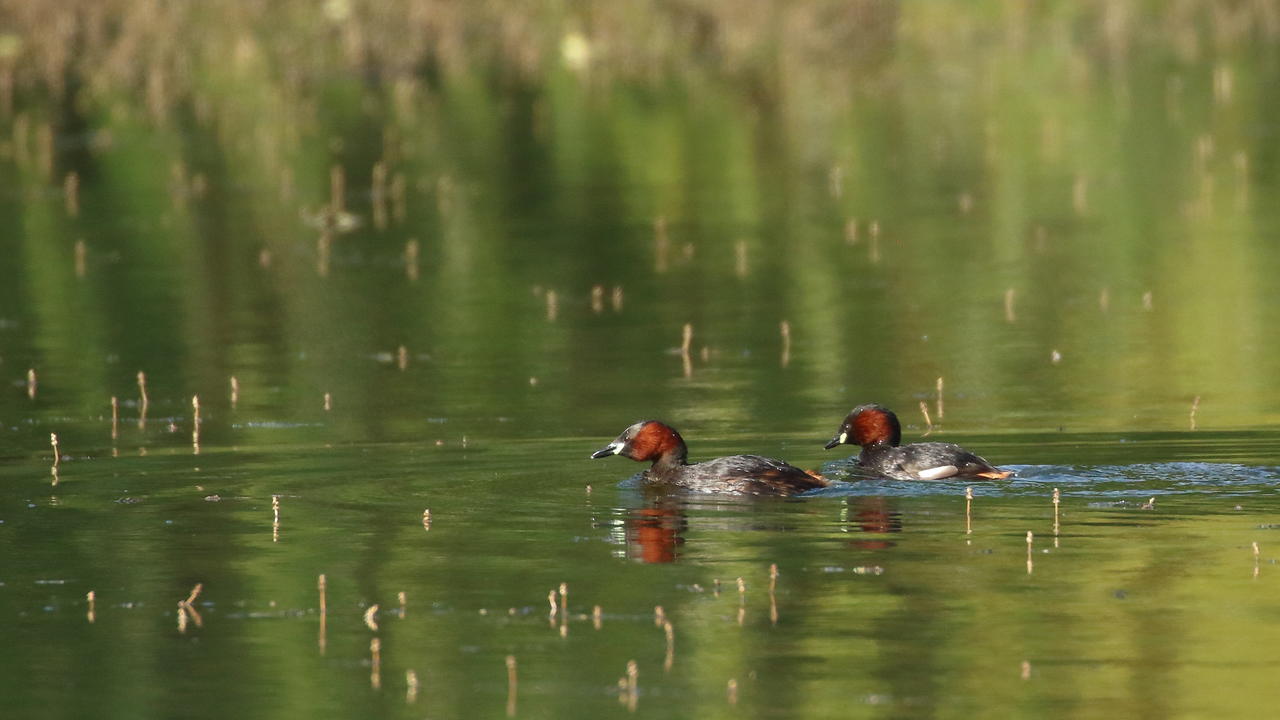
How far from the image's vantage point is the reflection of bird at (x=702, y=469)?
13.5m

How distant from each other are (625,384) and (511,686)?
895cm

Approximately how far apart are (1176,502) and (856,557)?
1.94 meters

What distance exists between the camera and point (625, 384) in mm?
18438

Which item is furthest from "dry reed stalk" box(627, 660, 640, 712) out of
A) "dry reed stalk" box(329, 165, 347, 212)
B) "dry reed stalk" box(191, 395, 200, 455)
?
"dry reed stalk" box(329, 165, 347, 212)

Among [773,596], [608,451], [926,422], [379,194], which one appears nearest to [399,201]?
[379,194]

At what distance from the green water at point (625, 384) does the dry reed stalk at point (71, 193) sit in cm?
31

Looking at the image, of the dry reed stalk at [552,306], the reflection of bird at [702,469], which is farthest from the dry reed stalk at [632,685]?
the dry reed stalk at [552,306]

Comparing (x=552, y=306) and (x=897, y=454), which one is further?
(x=552, y=306)

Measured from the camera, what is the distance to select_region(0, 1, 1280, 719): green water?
10.1 metres

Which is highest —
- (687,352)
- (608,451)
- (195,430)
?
(687,352)

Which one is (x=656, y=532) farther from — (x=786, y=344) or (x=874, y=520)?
(x=786, y=344)

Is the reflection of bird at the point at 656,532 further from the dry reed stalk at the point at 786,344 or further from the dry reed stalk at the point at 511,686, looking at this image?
the dry reed stalk at the point at 786,344

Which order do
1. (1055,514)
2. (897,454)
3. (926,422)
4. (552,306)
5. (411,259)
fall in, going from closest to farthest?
(1055,514) < (897,454) < (926,422) < (552,306) < (411,259)

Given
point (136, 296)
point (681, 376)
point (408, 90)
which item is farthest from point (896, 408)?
point (408, 90)
